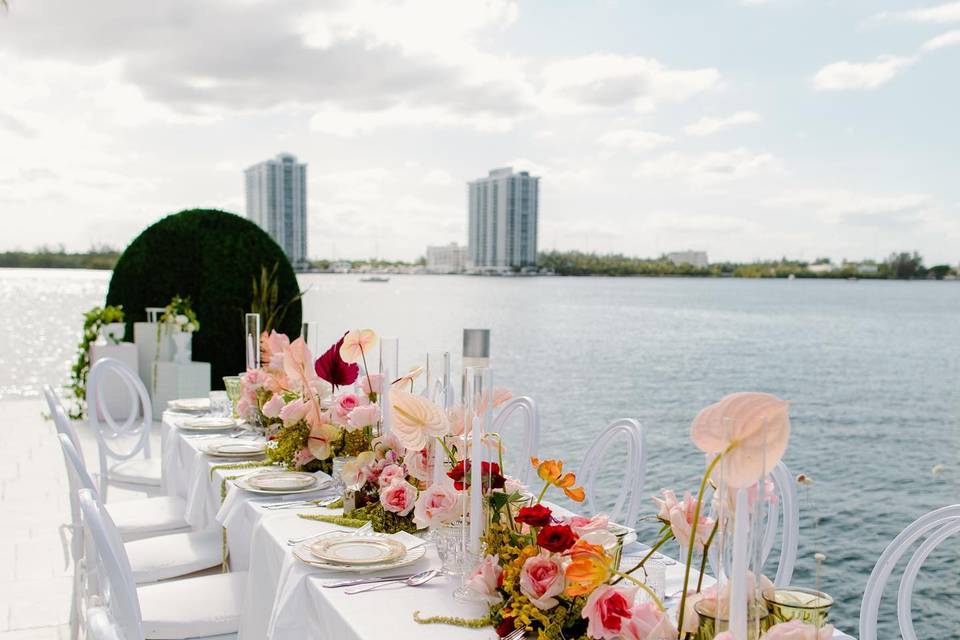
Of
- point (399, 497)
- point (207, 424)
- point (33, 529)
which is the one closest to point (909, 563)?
point (399, 497)

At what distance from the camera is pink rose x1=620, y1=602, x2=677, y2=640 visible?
46.4 inches

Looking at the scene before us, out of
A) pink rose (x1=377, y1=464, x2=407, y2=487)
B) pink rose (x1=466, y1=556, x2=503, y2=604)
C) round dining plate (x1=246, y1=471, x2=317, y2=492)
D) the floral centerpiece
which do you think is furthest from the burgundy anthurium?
pink rose (x1=466, y1=556, x2=503, y2=604)

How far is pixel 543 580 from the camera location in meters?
1.35

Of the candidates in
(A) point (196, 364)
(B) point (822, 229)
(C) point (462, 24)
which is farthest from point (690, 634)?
(B) point (822, 229)

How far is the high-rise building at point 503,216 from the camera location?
61812 mm

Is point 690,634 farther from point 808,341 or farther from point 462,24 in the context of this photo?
point 808,341

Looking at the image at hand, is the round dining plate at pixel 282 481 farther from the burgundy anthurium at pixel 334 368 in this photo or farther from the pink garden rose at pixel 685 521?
the pink garden rose at pixel 685 521

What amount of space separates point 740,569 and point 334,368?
5.69ft

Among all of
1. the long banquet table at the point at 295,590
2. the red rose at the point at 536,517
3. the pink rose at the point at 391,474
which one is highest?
the red rose at the point at 536,517

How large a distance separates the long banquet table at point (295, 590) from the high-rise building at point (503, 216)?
59407 mm

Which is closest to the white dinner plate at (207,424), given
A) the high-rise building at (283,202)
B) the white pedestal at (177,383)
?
the white pedestal at (177,383)

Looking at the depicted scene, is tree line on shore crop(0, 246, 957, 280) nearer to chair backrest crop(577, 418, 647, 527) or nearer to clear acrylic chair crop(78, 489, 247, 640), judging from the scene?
chair backrest crop(577, 418, 647, 527)

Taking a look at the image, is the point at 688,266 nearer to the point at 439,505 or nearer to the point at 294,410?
the point at 294,410

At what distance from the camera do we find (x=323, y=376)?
259cm
